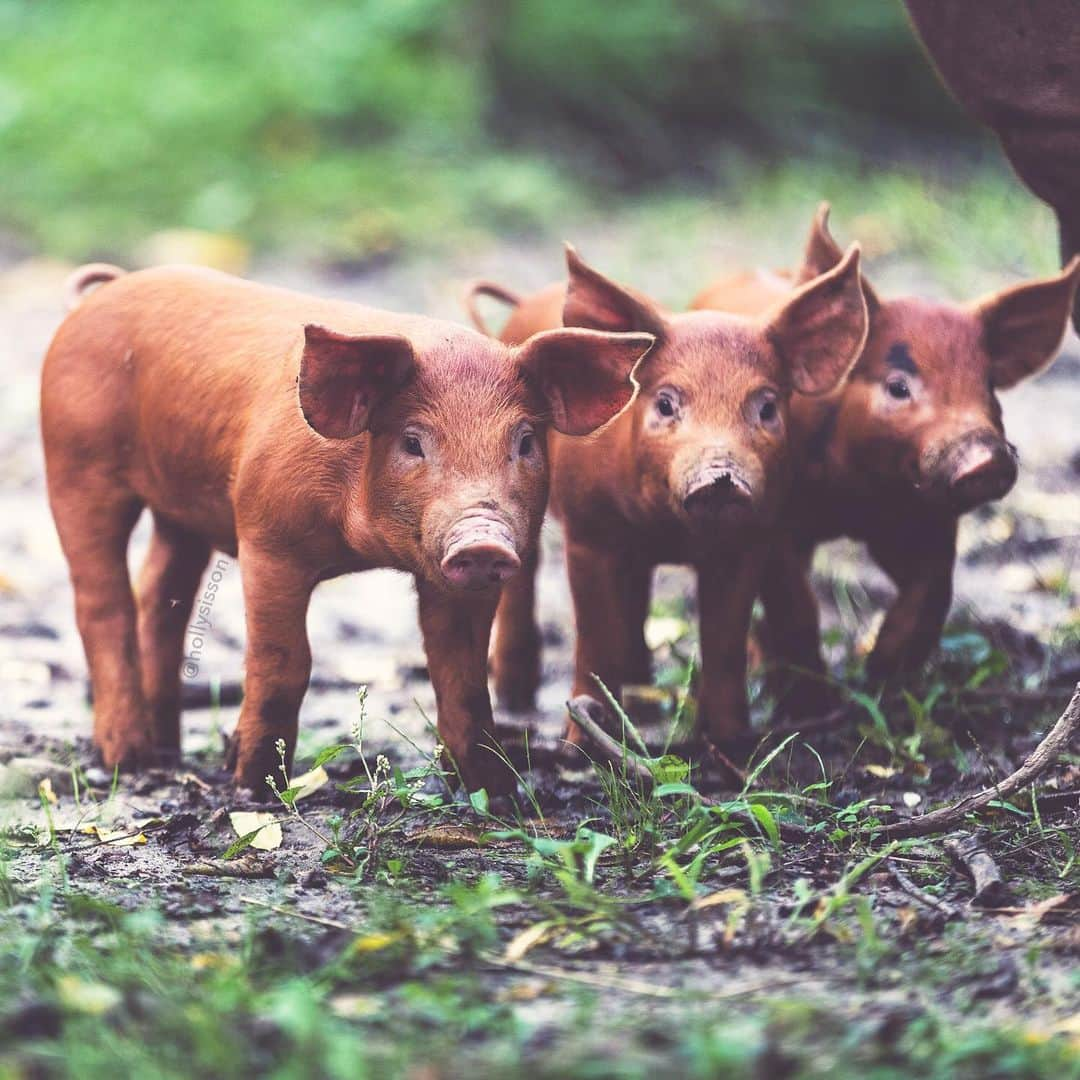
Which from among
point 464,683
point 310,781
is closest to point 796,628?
point 464,683

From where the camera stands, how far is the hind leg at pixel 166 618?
197 inches

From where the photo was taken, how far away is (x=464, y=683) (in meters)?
4.19

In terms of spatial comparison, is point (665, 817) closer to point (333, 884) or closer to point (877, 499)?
point (333, 884)

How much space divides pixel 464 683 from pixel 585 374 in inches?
31.9

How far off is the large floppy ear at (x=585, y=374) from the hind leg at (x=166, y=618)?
1.45 meters

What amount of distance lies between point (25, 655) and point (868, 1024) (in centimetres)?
398

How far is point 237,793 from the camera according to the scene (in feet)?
13.8

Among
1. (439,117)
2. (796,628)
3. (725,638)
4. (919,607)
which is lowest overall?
(439,117)

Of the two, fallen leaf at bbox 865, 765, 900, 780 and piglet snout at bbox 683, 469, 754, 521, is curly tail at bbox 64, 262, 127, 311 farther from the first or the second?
fallen leaf at bbox 865, 765, 900, 780

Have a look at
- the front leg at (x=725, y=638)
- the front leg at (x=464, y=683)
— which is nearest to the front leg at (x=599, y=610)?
the front leg at (x=725, y=638)

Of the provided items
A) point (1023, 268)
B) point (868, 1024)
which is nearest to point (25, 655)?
point (868, 1024)

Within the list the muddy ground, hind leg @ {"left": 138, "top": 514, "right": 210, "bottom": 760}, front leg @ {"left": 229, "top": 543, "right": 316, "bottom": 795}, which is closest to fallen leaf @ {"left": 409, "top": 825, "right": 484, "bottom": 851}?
the muddy ground

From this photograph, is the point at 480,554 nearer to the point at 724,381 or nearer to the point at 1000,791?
the point at 724,381

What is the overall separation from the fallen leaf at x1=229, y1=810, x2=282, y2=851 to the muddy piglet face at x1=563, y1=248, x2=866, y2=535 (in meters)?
1.24
